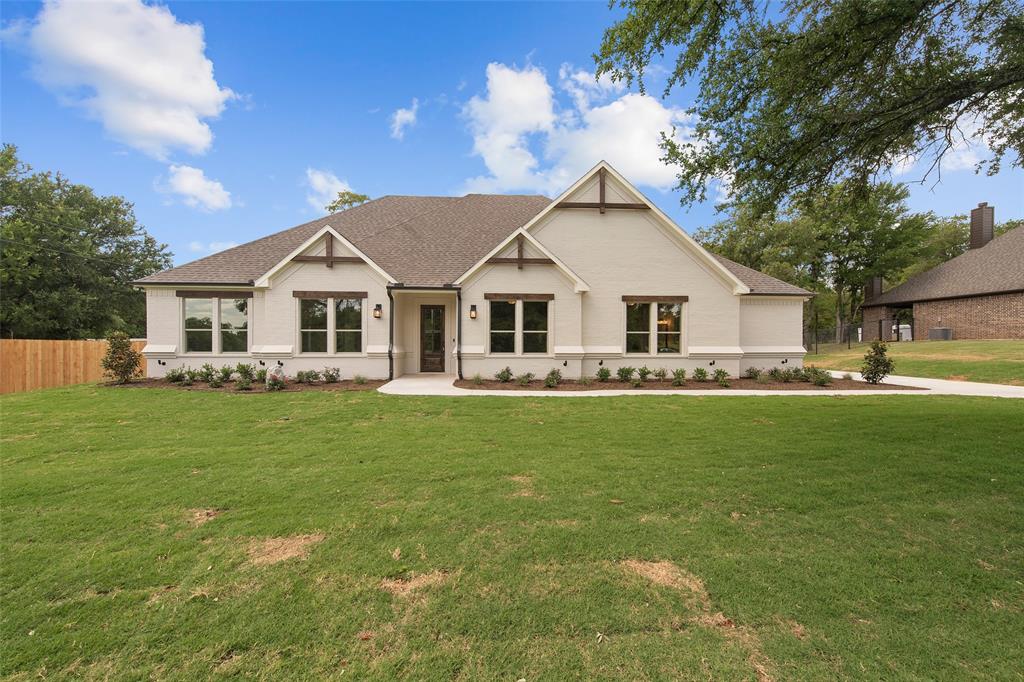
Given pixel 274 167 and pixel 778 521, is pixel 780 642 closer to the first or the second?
pixel 778 521

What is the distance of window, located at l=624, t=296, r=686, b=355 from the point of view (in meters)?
14.4

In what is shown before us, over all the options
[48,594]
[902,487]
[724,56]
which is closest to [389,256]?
[724,56]

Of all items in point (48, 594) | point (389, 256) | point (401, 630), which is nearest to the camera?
point (401, 630)

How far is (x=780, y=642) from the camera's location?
95.3 inches

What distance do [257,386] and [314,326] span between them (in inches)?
103

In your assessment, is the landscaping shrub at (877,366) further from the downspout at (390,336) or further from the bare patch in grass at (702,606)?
the downspout at (390,336)

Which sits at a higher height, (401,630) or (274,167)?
(274,167)

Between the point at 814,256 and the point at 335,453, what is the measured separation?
39849 mm

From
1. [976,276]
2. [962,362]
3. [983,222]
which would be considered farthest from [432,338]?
[983,222]

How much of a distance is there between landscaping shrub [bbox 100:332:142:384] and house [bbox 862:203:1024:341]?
40735mm

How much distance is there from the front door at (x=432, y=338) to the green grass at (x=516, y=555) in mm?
8716

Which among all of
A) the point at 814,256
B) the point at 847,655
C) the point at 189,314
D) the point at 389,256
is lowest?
the point at 847,655

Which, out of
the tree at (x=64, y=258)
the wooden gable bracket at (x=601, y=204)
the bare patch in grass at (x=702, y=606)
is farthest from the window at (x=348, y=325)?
the tree at (x=64, y=258)

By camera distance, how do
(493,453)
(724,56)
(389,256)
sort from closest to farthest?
(493,453), (724,56), (389,256)
